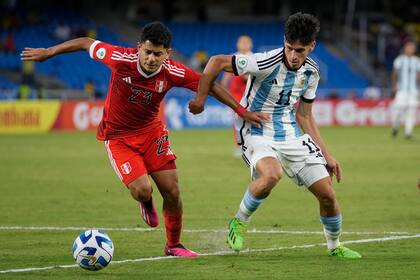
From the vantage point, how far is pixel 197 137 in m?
30.0

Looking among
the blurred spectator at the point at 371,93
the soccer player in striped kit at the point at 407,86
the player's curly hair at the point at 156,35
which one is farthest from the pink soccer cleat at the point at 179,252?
the blurred spectator at the point at 371,93

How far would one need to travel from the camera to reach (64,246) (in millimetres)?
10062

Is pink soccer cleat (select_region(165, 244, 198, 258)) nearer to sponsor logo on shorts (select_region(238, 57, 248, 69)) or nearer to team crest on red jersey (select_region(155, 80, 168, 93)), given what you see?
team crest on red jersey (select_region(155, 80, 168, 93))

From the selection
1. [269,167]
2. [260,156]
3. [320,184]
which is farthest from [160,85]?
[320,184]

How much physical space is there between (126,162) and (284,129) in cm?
163

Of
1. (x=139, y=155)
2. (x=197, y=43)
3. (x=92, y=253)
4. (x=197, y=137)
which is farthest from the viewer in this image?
(x=197, y=43)

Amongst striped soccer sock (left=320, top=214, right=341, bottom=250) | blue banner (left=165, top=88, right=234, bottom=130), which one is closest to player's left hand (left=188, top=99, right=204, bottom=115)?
striped soccer sock (left=320, top=214, right=341, bottom=250)

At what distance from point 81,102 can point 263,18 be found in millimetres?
17279

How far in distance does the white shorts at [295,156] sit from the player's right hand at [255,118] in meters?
→ 0.17

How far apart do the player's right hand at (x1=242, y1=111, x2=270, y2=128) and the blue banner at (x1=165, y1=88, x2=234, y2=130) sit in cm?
2527

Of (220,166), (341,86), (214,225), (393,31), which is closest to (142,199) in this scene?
(214,225)

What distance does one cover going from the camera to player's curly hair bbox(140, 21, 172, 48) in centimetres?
904

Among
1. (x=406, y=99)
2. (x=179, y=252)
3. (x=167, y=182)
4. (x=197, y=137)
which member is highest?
(x=167, y=182)

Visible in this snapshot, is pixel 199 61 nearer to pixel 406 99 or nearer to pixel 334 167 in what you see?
pixel 406 99
